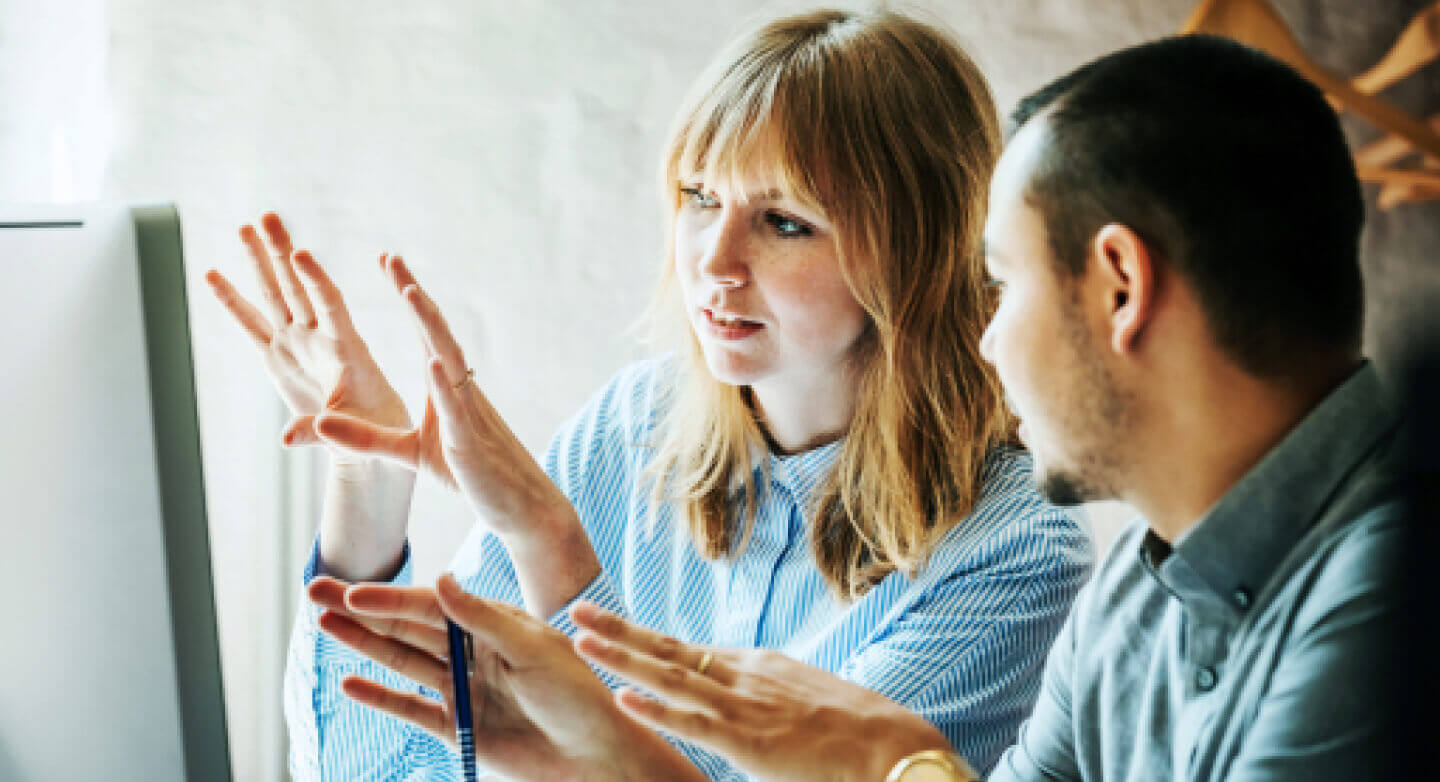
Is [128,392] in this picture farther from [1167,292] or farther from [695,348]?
[695,348]

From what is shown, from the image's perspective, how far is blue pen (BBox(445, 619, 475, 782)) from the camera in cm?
92

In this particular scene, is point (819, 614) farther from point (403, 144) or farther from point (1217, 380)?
point (403, 144)

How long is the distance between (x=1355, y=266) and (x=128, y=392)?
73 cm

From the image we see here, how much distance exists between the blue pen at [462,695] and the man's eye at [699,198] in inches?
21.3

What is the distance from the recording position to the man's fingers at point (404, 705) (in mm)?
991

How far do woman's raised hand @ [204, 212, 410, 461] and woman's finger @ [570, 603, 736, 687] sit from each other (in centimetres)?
38

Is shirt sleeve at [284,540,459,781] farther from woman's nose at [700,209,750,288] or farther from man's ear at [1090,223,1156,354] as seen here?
man's ear at [1090,223,1156,354]

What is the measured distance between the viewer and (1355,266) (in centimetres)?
72

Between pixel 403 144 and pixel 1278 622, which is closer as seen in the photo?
pixel 1278 622

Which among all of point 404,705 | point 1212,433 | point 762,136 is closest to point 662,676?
point 404,705

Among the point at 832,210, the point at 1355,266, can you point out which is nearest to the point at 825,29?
the point at 832,210

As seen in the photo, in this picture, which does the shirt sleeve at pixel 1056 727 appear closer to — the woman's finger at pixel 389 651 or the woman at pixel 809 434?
the woman at pixel 809 434

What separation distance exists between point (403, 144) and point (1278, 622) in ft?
5.46

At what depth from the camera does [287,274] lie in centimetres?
117
